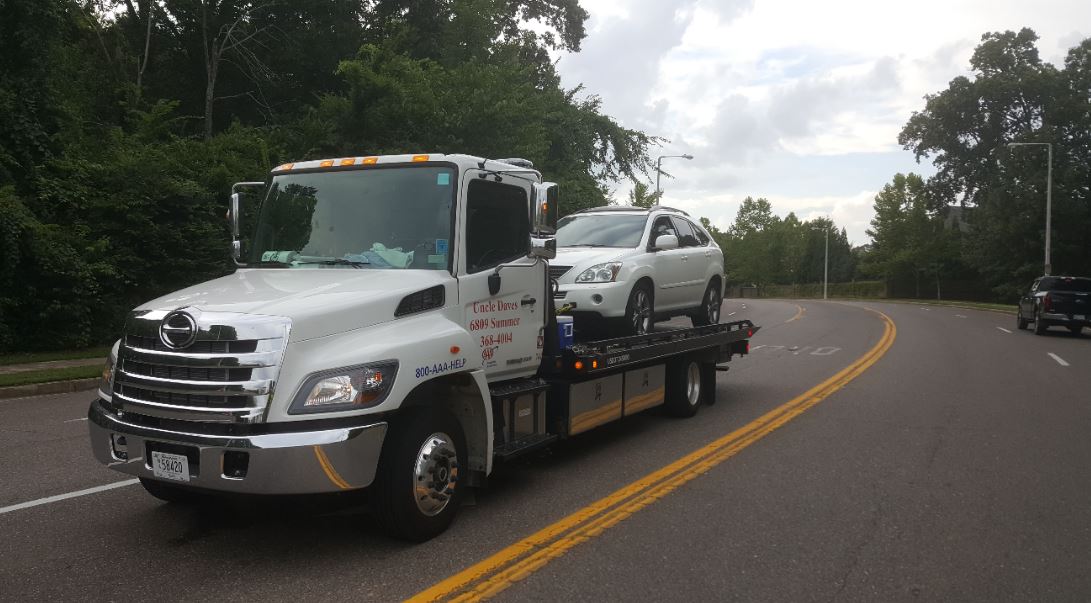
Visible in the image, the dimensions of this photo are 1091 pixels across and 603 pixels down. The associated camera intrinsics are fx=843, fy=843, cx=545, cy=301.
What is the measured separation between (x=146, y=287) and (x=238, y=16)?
1129cm

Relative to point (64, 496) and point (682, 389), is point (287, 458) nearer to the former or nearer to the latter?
point (64, 496)

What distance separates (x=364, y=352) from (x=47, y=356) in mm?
12736

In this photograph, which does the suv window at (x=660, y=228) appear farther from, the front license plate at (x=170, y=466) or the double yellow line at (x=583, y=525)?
the front license plate at (x=170, y=466)

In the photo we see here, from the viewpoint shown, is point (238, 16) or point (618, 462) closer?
point (618, 462)

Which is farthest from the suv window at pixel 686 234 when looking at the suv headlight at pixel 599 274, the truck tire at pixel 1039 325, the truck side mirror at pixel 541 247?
the truck tire at pixel 1039 325

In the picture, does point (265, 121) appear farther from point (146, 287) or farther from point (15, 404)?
point (15, 404)

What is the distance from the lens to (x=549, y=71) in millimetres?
34688

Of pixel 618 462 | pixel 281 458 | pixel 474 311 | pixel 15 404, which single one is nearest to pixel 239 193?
pixel 474 311

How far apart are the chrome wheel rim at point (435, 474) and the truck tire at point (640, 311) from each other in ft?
13.1

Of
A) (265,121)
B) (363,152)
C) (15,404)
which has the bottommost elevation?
(15,404)

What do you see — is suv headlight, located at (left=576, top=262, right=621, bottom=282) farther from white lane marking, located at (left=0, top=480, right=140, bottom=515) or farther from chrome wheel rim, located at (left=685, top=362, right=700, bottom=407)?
white lane marking, located at (left=0, top=480, right=140, bottom=515)

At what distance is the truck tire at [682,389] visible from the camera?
9.29 metres

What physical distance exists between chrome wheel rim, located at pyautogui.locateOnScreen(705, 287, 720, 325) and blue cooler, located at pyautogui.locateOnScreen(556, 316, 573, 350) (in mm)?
4741

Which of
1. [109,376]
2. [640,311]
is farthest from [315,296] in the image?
[640,311]
